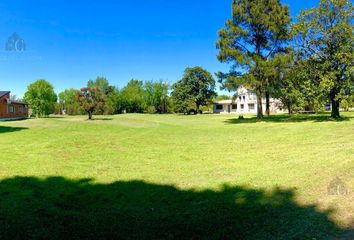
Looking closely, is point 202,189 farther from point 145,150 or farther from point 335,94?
point 335,94

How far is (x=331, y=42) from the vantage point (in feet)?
83.4

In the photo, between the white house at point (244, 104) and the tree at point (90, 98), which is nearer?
the tree at point (90, 98)

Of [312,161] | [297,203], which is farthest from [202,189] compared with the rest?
[312,161]

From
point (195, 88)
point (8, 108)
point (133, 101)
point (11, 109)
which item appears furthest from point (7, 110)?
point (195, 88)

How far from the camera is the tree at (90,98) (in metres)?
44.2

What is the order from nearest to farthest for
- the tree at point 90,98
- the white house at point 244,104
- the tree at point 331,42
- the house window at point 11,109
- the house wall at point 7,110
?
the tree at point 331,42, the tree at point 90,98, the house wall at point 7,110, the house window at point 11,109, the white house at point 244,104

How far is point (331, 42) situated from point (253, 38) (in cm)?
776

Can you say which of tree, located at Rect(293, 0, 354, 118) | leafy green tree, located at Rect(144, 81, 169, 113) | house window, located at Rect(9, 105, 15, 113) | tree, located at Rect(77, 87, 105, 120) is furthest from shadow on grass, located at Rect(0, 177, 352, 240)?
leafy green tree, located at Rect(144, 81, 169, 113)

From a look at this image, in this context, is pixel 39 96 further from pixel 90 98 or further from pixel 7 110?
pixel 90 98
